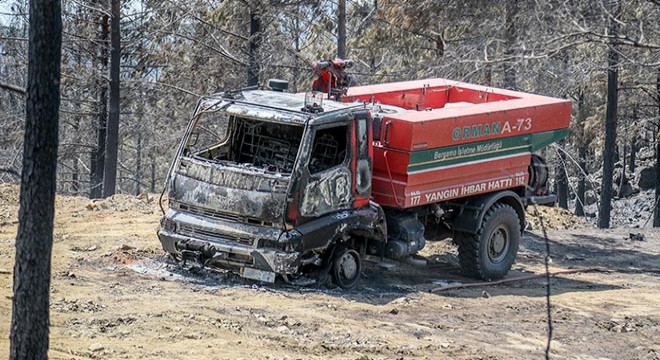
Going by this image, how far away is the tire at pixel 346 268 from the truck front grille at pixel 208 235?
1.12 m

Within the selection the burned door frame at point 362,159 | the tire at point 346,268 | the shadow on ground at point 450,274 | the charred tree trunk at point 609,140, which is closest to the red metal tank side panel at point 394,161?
the burned door frame at point 362,159

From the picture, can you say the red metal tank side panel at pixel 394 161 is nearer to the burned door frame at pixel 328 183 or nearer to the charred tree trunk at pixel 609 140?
the burned door frame at pixel 328 183

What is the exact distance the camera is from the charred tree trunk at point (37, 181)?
6.57 meters

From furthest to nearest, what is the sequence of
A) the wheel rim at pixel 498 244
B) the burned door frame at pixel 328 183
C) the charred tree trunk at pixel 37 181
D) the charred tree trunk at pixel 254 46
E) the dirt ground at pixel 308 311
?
the charred tree trunk at pixel 254 46
the wheel rim at pixel 498 244
the burned door frame at pixel 328 183
the dirt ground at pixel 308 311
the charred tree trunk at pixel 37 181

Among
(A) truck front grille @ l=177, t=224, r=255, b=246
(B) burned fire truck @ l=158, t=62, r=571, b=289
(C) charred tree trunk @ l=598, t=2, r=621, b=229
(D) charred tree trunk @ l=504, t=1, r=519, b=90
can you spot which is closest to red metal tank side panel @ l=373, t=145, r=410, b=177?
(B) burned fire truck @ l=158, t=62, r=571, b=289

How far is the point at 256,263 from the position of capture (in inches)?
455

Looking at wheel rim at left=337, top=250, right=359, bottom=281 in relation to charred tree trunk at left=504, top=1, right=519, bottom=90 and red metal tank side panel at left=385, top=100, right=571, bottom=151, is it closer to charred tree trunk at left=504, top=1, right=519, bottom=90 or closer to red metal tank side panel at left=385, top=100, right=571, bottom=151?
red metal tank side panel at left=385, top=100, right=571, bottom=151

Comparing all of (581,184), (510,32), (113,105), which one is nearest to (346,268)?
(510,32)

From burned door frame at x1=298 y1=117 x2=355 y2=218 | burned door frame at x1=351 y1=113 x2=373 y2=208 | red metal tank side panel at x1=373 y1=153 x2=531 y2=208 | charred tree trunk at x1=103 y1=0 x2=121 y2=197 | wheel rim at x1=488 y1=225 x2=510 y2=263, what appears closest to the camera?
burned door frame at x1=298 y1=117 x2=355 y2=218

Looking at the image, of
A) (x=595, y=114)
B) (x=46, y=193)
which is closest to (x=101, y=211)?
(x=46, y=193)

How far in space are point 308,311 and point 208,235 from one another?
168 cm

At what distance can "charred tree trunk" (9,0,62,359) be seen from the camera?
6.57 metres

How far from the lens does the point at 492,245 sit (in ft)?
45.9

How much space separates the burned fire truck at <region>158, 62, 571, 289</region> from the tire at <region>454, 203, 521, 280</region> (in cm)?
2
